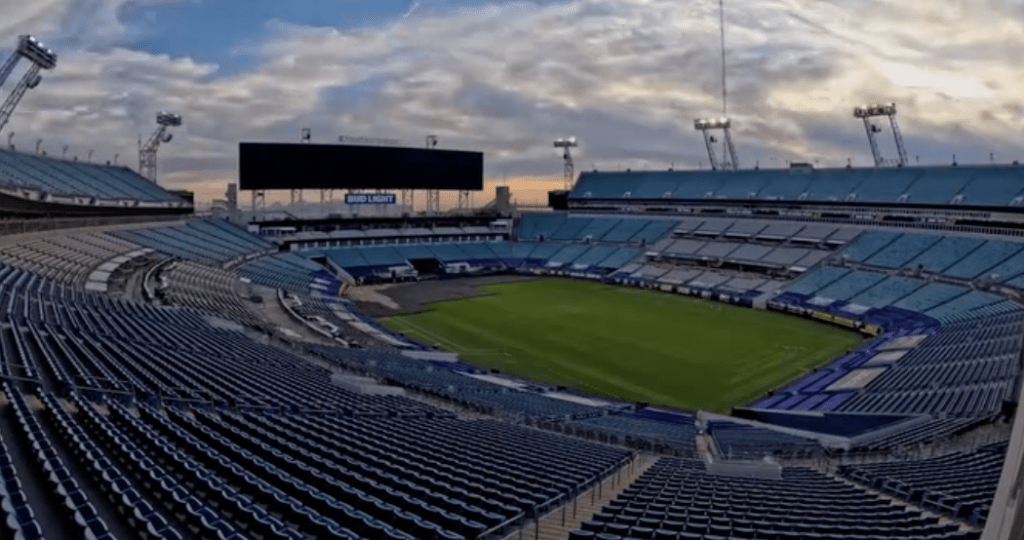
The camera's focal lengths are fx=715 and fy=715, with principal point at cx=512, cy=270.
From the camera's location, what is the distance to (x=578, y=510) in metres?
12.2

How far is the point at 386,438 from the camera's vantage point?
49.3 ft

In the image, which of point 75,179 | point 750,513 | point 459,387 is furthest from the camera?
point 75,179

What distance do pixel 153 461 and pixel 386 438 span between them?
582 cm

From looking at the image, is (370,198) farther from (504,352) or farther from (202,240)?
(504,352)

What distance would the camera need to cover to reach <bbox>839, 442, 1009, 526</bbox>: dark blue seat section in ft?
40.9

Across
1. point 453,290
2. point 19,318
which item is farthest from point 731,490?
point 453,290

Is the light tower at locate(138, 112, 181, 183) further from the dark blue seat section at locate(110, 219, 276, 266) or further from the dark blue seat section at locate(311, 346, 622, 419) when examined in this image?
the dark blue seat section at locate(311, 346, 622, 419)

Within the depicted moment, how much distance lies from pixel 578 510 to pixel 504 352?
91.8 ft

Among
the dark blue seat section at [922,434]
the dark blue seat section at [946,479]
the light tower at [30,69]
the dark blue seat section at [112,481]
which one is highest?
the light tower at [30,69]

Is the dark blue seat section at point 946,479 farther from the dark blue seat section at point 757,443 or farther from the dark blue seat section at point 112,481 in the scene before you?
the dark blue seat section at point 112,481

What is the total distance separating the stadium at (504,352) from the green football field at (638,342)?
0.31 metres

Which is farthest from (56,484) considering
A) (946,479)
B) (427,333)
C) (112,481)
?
(427,333)

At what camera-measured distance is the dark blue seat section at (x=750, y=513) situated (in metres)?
10.0

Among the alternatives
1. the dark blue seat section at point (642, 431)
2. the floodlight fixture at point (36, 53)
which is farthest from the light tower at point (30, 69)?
the dark blue seat section at point (642, 431)
